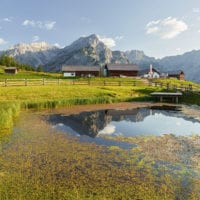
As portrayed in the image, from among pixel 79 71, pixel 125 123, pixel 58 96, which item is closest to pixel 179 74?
pixel 79 71

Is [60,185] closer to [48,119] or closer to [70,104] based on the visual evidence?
[48,119]

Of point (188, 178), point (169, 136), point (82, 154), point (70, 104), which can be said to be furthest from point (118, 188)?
point (70, 104)

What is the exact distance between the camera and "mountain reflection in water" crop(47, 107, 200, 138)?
19984 millimetres

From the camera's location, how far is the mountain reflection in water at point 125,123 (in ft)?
65.6

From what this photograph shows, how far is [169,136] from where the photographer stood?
1873cm

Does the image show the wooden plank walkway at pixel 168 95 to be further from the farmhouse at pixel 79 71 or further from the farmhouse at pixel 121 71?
the farmhouse at pixel 79 71

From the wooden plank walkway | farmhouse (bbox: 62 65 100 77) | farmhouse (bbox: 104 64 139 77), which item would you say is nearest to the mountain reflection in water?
the wooden plank walkway

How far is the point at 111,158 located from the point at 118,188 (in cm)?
360

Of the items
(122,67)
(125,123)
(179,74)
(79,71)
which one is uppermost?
(122,67)

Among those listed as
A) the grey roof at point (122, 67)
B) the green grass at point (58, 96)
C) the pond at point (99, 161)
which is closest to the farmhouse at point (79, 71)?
the grey roof at point (122, 67)

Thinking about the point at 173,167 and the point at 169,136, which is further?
the point at 169,136

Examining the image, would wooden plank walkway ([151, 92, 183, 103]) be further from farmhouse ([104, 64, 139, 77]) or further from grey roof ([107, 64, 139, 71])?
grey roof ([107, 64, 139, 71])

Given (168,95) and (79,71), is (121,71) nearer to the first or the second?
(79,71)

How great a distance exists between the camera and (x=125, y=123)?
23734 mm
